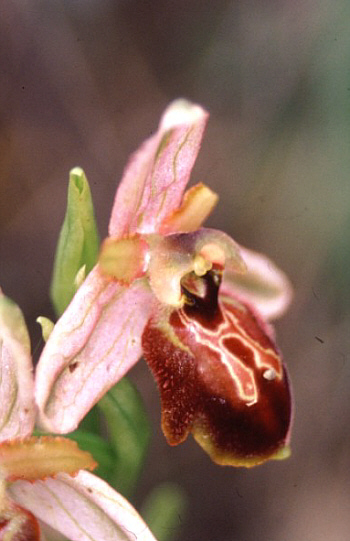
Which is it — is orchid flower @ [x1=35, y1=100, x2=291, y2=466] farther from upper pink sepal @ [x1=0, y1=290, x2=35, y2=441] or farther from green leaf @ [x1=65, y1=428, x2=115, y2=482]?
green leaf @ [x1=65, y1=428, x2=115, y2=482]

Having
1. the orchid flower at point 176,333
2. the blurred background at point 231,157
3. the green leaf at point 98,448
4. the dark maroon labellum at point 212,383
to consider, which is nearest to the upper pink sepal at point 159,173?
the orchid flower at point 176,333

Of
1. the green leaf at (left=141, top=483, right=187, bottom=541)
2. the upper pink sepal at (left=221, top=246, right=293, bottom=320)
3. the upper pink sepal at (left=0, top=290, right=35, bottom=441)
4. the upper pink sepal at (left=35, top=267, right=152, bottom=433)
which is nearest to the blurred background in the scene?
the green leaf at (left=141, top=483, right=187, bottom=541)

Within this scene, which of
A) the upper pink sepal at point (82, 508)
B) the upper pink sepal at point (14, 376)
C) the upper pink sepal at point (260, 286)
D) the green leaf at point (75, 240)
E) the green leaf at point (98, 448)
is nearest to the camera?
the upper pink sepal at point (14, 376)

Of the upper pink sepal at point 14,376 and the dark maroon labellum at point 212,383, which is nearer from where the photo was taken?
the upper pink sepal at point 14,376

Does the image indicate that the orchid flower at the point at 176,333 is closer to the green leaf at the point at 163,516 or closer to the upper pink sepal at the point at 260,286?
the upper pink sepal at the point at 260,286

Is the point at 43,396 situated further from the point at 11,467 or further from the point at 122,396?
the point at 122,396

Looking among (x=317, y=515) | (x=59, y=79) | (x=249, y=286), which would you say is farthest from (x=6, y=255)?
(x=317, y=515)
